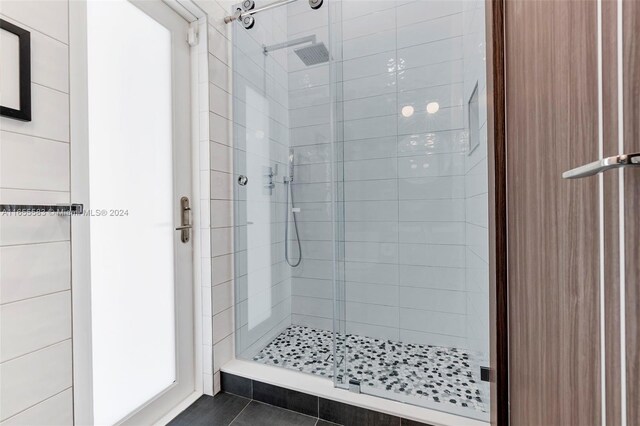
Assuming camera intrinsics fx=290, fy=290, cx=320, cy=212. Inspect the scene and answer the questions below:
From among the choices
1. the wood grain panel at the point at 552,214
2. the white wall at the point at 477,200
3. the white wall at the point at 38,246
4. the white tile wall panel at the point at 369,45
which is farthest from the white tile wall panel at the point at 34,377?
the white tile wall panel at the point at 369,45

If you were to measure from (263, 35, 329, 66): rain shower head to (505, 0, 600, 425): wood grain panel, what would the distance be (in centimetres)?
149

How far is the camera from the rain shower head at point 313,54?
2180 mm

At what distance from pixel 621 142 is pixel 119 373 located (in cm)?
186

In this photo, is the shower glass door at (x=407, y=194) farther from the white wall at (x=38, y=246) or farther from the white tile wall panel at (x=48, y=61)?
the white tile wall panel at (x=48, y=61)

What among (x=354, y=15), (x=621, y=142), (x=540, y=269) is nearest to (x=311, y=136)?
(x=354, y=15)

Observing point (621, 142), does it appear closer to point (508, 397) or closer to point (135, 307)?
point (508, 397)

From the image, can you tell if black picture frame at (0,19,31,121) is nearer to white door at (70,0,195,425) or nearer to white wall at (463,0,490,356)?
white door at (70,0,195,425)

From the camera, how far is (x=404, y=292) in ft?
7.07

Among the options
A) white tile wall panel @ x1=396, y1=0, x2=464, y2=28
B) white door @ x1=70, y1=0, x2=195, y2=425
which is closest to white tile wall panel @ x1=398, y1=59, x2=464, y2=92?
white tile wall panel @ x1=396, y1=0, x2=464, y2=28

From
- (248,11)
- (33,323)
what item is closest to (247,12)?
(248,11)

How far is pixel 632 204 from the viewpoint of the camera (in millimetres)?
427

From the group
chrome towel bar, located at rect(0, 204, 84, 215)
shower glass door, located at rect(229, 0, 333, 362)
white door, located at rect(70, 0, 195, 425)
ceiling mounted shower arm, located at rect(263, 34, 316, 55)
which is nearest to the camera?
chrome towel bar, located at rect(0, 204, 84, 215)

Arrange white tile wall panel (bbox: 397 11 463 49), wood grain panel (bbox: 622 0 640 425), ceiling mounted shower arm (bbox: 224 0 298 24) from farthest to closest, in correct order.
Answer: white tile wall panel (bbox: 397 11 463 49) → ceiling mounted shower arm (bbox: 224 0 298 24) → wood grain panel (bbox: 622 0 640 425)

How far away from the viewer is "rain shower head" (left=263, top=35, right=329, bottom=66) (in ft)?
7.13
